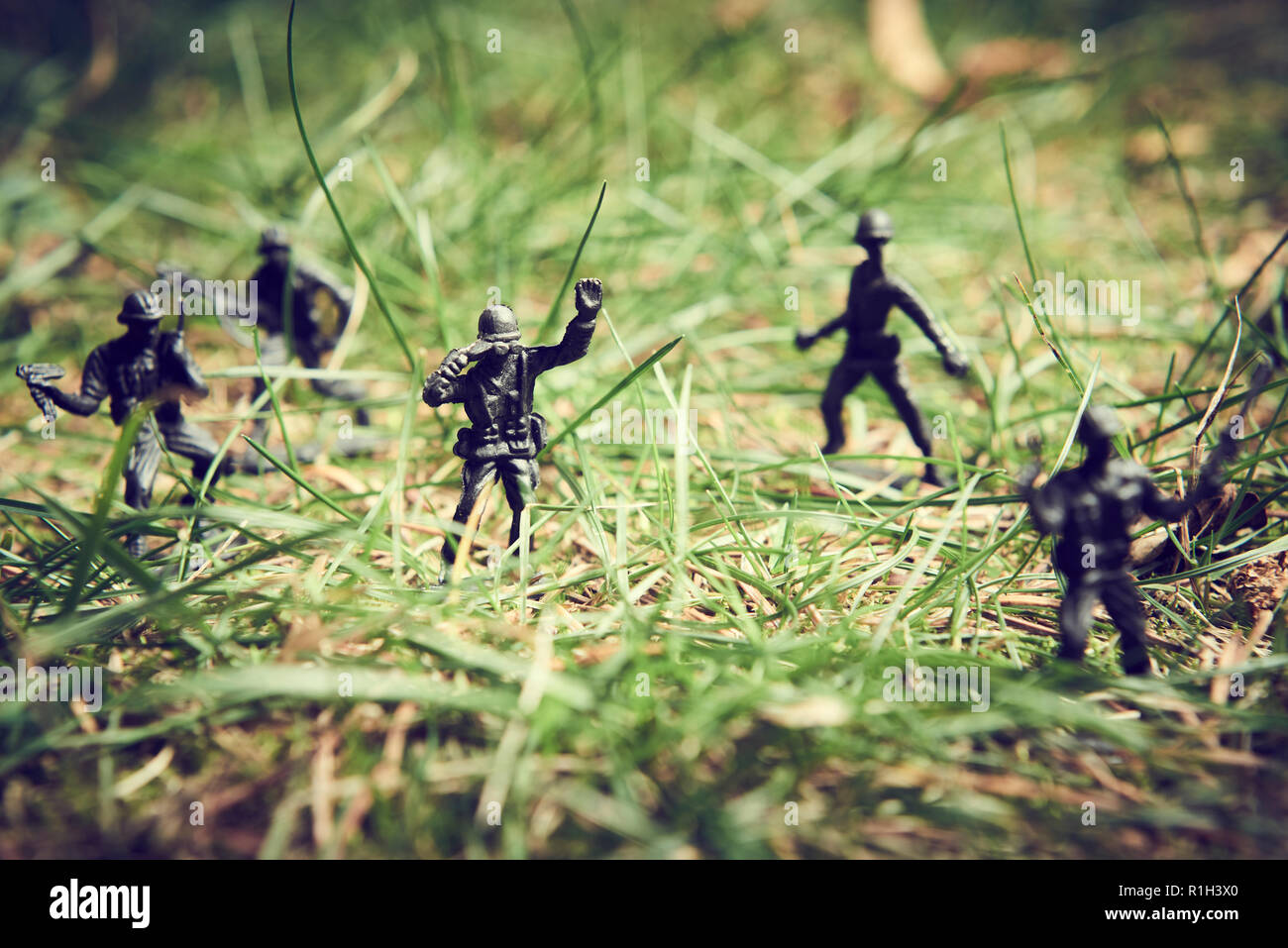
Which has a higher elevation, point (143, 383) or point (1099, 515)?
point (143, 383)

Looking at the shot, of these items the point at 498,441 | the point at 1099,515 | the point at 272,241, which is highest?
the point at 272,241

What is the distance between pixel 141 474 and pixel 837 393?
8.72 feet

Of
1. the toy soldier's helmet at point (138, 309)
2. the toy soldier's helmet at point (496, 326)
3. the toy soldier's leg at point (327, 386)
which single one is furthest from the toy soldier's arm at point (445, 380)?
the toy soldier's leg at point (327, 386)

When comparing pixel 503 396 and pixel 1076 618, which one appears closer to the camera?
pixel 1076 618

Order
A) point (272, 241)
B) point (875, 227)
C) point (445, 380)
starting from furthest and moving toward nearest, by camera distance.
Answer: point (272, 241), point (875, 227), point (445, 380)

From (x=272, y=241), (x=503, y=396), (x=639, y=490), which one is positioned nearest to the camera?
(x=503, y=396)

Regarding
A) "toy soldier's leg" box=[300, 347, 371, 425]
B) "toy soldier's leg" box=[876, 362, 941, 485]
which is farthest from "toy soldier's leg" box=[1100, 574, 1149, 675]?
"toy soldier's leg" box=[300, 347, 371, 425]

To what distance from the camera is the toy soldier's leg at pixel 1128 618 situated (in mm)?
2246

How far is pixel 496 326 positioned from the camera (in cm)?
250

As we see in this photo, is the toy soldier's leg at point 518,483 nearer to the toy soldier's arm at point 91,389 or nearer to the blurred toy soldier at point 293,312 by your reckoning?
the blurred toy soldier at point 293,312

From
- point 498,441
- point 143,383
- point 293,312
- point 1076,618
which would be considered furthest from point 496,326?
point 1076,618

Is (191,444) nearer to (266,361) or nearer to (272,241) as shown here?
(266,361)

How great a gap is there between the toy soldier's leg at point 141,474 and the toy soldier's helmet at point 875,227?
2.72 meters

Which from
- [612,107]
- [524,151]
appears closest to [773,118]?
[612,107]
